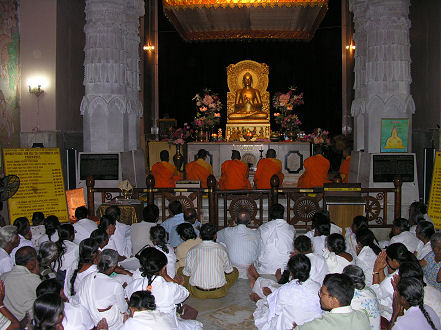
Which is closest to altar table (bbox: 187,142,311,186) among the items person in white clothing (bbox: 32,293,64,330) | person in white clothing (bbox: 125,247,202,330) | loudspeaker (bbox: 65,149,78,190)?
loudspeaker (bbox: 65,149,78,190)

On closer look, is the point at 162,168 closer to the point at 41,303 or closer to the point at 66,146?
the point at 66,146

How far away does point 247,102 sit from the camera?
53.3ft

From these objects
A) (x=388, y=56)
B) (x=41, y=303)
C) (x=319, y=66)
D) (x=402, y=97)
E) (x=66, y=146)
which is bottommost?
(x=41, y=303)

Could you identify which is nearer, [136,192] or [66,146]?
[136,192]

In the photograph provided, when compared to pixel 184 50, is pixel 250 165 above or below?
below

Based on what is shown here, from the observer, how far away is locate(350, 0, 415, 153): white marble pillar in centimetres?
948

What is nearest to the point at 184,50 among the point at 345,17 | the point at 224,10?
the point at 224,10

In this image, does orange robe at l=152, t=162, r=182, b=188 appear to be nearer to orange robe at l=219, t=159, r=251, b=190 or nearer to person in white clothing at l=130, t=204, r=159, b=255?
orange robe at l=219, t=159, r=251, b=190

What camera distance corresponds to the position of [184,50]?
18719 millimetres

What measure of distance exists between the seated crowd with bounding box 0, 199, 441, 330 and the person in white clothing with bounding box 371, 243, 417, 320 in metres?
0.01

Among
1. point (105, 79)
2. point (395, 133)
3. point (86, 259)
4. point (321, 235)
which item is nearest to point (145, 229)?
point (86, 259)

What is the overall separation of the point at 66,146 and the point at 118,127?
5.70 feet

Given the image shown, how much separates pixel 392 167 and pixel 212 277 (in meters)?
5.21

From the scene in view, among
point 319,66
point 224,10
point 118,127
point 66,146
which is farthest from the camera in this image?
point 319,66
